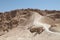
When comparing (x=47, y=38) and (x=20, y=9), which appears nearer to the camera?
(x=47, y=38)

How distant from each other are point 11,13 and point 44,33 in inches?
757

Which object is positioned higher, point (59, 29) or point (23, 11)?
point (23, 11)

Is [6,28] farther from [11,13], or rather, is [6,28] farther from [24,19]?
[11,13]

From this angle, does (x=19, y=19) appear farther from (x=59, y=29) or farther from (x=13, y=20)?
(x=59, y=29)

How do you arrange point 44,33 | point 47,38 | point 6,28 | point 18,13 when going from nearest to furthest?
point 47,38
point 44,33
point 6,28
point 18,13

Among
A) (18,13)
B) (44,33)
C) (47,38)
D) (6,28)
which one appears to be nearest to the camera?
(47,38)

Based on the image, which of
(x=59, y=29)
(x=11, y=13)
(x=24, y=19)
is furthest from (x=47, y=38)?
(x=11, y=13)

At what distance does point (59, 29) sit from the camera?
2141cm

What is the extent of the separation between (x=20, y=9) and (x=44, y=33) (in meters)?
19.1

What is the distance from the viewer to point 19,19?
33312mm

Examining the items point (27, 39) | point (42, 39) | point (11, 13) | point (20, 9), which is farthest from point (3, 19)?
point (42, 39)

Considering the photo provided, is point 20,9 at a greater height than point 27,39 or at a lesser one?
greater

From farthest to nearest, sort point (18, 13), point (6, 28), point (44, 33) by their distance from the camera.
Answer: point (18, 13), point (6, 28), point (44, 33)

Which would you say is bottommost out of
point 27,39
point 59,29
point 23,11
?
point 27,39
